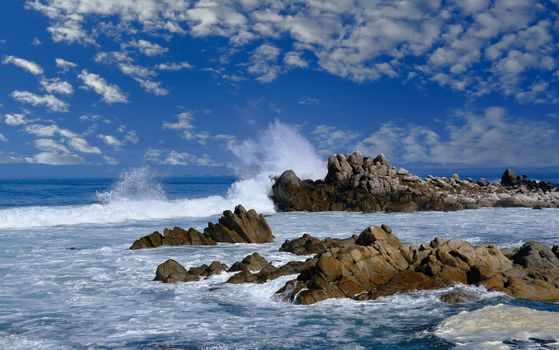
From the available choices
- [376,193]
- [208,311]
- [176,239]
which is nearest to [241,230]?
[176,239]

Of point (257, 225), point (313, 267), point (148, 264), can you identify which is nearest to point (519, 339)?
point (313, 267)

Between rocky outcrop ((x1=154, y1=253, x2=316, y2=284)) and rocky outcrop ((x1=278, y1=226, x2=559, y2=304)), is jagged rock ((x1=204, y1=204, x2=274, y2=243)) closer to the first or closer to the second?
rocky outcrop ((x1=154, y1=253, x2=316, y2=284))

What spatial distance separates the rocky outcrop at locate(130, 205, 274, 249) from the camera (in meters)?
32.2

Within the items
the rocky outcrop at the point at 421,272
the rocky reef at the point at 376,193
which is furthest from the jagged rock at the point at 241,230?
the rocky reef at the point at 376,193

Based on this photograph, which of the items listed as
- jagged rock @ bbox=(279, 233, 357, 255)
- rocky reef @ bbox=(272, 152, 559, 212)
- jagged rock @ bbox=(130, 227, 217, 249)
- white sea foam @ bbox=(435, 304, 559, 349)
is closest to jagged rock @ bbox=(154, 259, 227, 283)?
jagged rock @ bbox=(279, 233, 357, 255)

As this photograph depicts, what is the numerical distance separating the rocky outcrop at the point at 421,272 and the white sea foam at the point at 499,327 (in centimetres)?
235

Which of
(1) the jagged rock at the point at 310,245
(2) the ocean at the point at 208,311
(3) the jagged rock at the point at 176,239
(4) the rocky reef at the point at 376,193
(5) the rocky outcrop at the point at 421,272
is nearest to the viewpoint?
(2) the ocean at the point at 208,311

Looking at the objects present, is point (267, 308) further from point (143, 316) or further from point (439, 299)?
point (439, 299)

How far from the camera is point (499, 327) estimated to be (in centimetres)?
1416

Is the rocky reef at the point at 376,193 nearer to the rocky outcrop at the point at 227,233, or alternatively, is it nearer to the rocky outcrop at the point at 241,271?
the rocky outcrop at the point at 227,233

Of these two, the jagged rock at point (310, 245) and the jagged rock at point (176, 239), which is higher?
the jagged rock at point (176, 239)

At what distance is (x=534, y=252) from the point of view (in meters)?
20.9

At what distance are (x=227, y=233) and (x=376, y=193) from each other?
79.9 ft

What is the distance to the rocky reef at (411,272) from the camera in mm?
18344
